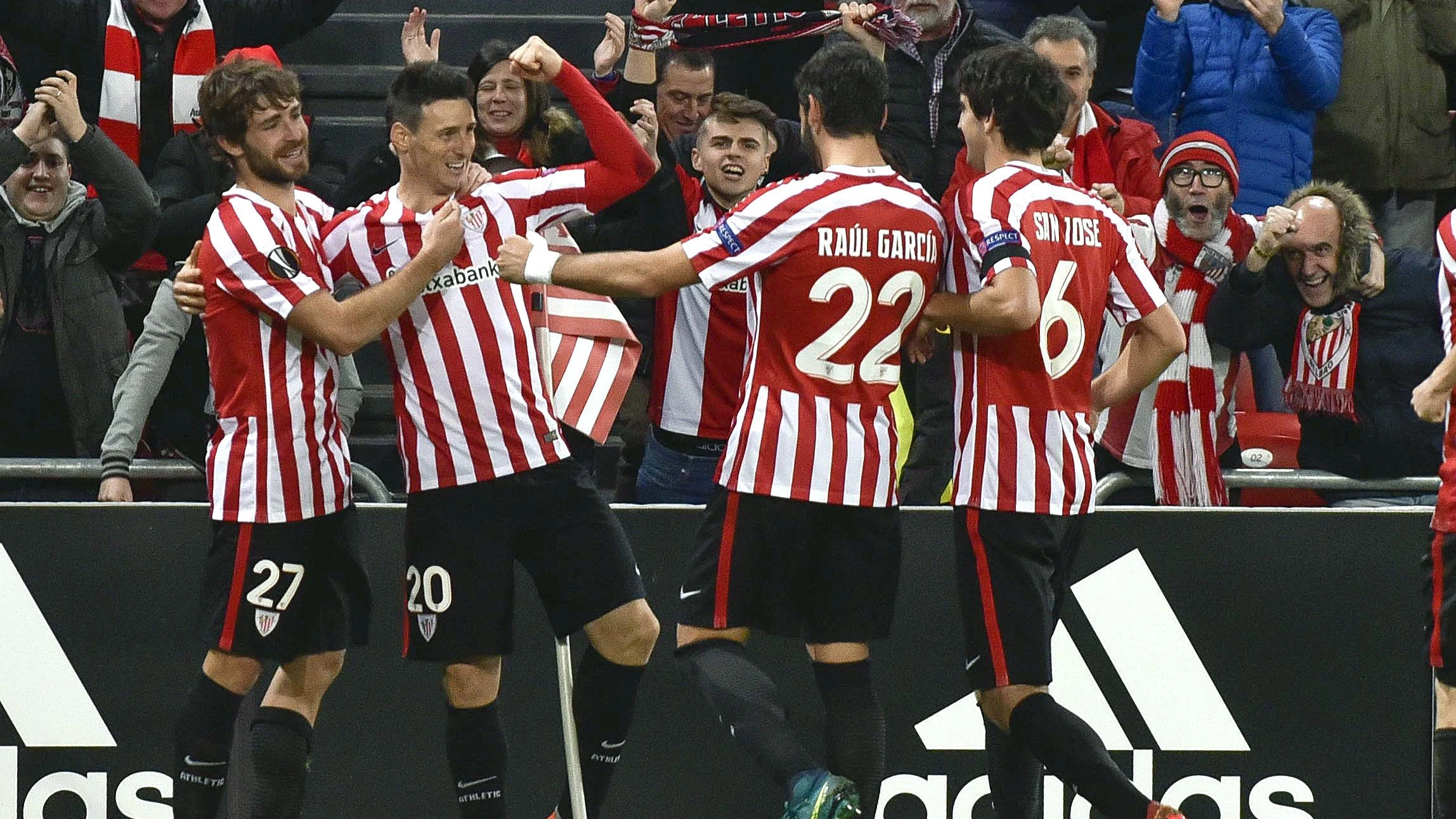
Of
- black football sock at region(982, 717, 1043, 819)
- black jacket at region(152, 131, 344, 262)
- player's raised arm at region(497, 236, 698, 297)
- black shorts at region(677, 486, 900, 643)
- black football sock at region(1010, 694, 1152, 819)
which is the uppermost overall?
black jacket at region(152, 131, 344, 262)

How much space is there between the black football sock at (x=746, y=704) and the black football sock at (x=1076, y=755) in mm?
595

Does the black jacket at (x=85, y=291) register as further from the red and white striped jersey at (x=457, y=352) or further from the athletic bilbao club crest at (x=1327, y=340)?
the athletic bilbao club crest at (x=1327, y=340)

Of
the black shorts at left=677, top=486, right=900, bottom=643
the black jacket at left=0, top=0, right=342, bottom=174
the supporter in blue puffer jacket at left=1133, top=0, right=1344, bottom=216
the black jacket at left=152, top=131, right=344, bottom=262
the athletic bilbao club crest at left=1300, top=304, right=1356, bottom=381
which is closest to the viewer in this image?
the black shorts at left=677, top=486, right=900, bottom=643

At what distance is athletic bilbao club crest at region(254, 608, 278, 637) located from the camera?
16.6 ft

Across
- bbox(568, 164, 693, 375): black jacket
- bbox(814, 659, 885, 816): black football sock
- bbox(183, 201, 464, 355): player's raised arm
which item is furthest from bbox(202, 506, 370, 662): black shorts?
bbox(568, 164, 693, 375): black jacket

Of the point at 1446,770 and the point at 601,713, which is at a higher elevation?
the point at 601,713

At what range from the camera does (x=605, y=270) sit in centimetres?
478

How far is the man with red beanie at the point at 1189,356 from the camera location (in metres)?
6.20

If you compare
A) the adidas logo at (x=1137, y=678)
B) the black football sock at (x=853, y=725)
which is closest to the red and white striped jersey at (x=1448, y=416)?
the adidas logo at (x=1137, y=678)

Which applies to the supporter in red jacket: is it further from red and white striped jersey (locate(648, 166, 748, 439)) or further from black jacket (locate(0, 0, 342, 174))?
black jacket (locate(0, 0, 342, 174))

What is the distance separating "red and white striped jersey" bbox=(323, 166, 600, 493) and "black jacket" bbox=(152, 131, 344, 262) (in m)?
1.66

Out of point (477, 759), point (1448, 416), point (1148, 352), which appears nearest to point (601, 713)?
point (477, 759)

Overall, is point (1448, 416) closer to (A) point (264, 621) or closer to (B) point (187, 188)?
(A) point (264, 621)

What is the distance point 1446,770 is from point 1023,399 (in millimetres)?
1581
